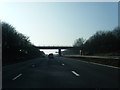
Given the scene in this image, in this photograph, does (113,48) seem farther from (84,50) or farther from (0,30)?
(0,30)

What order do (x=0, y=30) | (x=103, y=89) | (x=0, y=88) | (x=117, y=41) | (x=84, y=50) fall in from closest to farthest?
(x=103, y=89)
(x=0, y=88)
(x=0, y=30)
(x=117, y=41)
(x=84, y=50)

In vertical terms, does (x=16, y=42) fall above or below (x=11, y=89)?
above

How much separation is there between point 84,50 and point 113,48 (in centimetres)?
2284

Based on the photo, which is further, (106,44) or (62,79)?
(106,44)

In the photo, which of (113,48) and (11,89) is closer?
(11,89)

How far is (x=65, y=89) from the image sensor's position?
9867 millimetres

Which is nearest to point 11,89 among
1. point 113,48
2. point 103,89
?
point 103,89

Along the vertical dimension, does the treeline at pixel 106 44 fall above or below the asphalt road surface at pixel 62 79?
above

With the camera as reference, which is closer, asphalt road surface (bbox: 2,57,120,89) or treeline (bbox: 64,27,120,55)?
asphalt road surface (bbox: 2,57,120,89)

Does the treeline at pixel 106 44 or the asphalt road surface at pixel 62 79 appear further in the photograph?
the treeline at pixel 106 44

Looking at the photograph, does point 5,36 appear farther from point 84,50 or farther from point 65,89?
point 84,50

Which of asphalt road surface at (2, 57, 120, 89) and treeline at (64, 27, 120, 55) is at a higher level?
treeline at (64, 27, 120, 55)

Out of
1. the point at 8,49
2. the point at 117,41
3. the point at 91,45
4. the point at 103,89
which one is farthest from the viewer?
the point at 91,45

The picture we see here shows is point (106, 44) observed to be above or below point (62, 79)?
above
